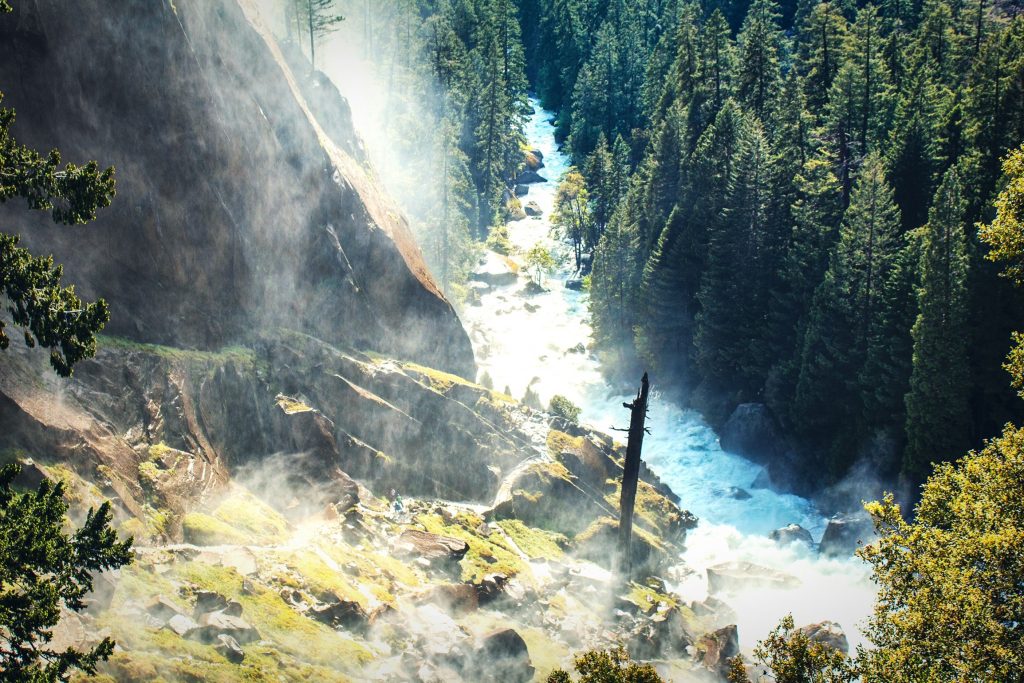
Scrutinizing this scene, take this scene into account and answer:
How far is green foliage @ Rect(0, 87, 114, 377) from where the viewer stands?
1545 cm

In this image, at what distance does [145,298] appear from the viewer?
29938 mm

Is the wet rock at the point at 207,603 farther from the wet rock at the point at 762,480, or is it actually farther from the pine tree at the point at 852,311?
the wet rock at the point at 762,480

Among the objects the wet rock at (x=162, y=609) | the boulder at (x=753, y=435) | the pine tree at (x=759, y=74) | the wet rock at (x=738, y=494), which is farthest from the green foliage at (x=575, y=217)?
the wet rock at (x=162, y=609)

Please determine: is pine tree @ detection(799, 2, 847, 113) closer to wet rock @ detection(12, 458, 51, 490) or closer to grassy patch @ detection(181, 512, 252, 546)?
grassy patch @ detection(181, 512, 252, 546)

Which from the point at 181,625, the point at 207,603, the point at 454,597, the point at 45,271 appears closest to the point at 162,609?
the point at 181,625

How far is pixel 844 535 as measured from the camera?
4572 cm

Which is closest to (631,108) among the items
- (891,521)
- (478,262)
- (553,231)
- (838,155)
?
(553,231)

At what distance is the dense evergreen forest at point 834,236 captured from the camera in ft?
143

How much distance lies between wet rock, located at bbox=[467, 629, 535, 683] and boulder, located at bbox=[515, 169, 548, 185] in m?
96.9

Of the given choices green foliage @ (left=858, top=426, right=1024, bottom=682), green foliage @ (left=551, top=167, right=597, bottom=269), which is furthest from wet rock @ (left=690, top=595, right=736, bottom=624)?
green foliage @ (left=551, top=167, right=597, bottom=269)

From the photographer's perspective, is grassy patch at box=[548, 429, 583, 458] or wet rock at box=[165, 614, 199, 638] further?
grassy patch at box=[548, 429, 583, 458]

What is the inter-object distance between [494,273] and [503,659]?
228 feet

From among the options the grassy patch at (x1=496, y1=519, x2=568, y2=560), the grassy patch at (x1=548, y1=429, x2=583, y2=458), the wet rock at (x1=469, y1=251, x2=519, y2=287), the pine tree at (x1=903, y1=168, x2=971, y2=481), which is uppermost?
the wet rock at (x1=469, y1=251, x2=519, y2=287)

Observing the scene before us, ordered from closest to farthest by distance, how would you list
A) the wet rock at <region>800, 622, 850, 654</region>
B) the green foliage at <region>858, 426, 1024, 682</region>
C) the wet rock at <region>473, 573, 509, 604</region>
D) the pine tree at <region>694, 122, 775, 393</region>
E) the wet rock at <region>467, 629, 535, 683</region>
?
the green foliage at <region>858, 426, 1024, 682</region>, the wet rock at <region>467, 629, 535, 683</region>, the wet rock at <region>473, 573, 509, 604</region>, the wet rock at <region>800, 622, 850, 654</region>, the pine tree at <region>694, 122, 775, 393</region>
